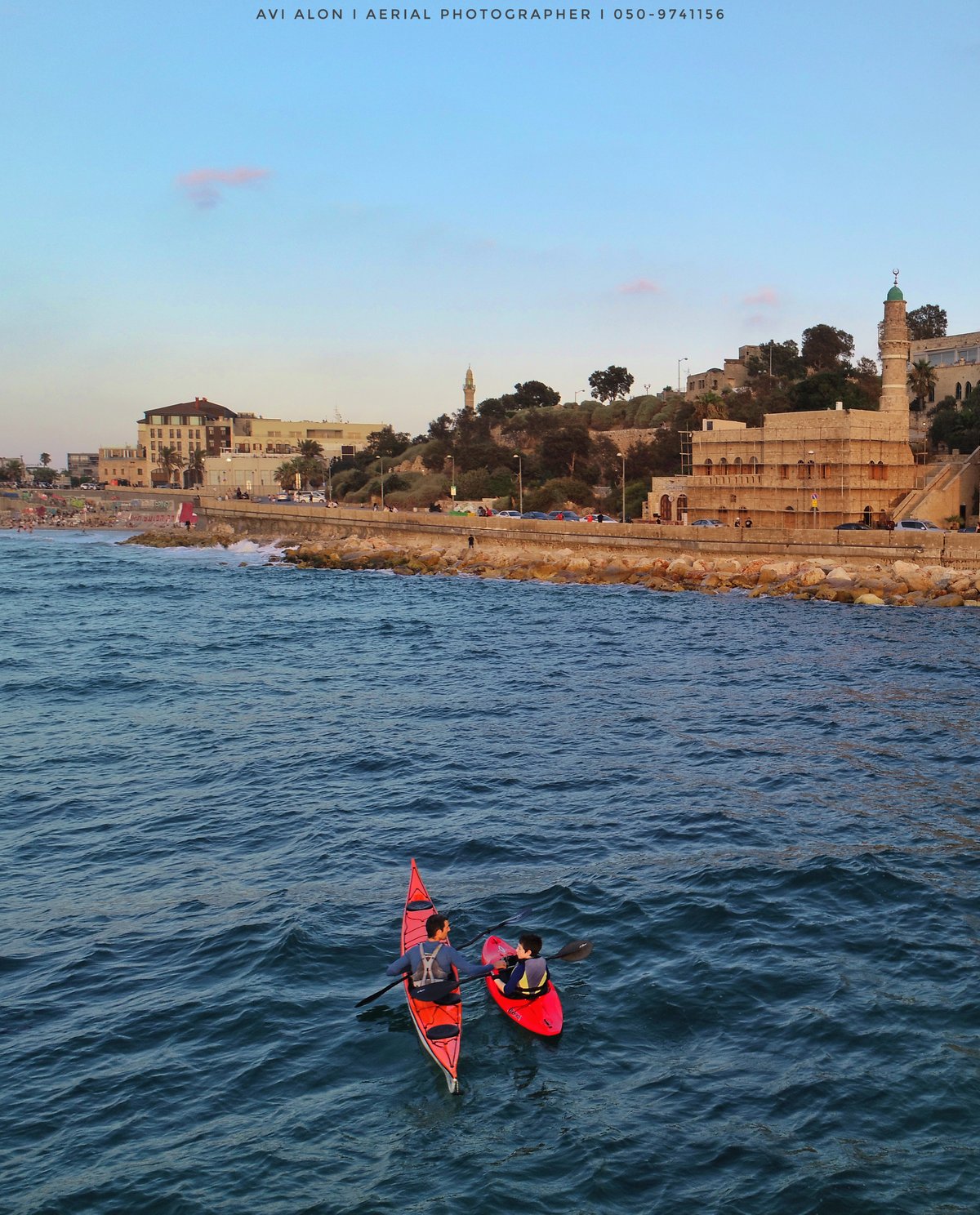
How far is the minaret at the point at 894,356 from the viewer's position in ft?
230

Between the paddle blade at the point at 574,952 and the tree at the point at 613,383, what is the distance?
13939 centimetres

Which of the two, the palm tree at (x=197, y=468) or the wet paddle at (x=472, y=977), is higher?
the palm tree at (x=197, y=468)

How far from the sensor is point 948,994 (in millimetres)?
13781

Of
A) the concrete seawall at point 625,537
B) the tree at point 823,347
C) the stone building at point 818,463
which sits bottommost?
the concrete seawall at point 625,537

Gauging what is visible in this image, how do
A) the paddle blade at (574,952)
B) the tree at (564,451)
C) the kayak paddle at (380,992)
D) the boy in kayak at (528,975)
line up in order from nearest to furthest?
1. the boy in kayak at (528,975)
2. the kayak paddle at (380,992)
3. the paddle blade at (574,952)
4. the tree at (564,451)

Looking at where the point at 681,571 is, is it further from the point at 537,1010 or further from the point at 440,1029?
the point at 440,1029

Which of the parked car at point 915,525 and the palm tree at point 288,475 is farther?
the palm tree at point 288,475

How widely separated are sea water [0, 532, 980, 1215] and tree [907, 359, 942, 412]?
2658 inches

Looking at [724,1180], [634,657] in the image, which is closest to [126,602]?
[634,657]

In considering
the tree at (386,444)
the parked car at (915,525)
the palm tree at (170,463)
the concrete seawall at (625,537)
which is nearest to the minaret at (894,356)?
the parked car at (915,525)

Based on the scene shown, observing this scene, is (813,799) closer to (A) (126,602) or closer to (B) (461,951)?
(B) (461,951)

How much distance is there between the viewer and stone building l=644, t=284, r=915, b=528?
221 feet

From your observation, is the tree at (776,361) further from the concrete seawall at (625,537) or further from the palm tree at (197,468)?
the palm tree at (197,468)

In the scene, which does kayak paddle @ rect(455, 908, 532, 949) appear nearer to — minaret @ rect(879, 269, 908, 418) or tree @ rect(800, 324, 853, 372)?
minaret @ rect(879, 269, 908, 418)
